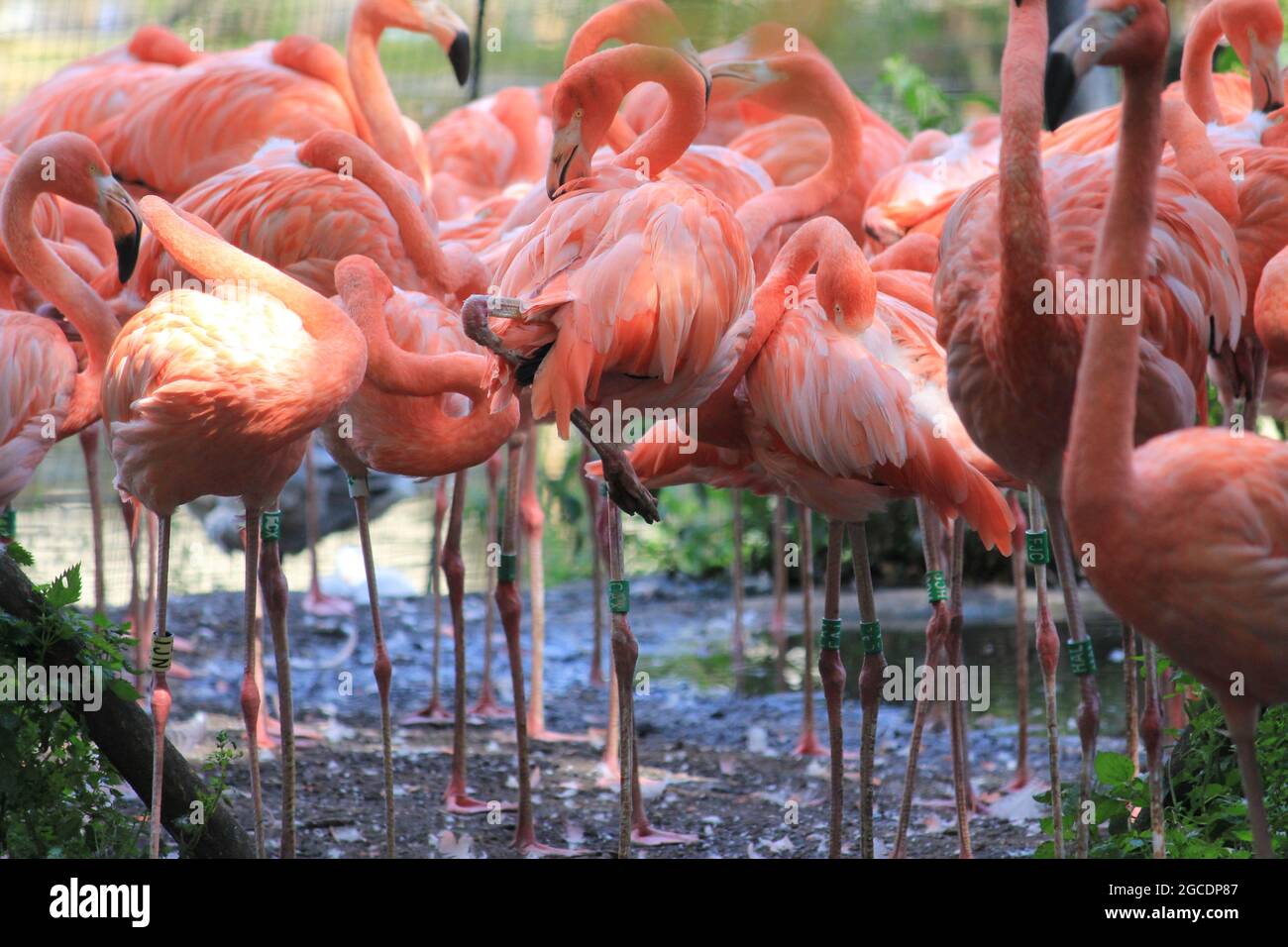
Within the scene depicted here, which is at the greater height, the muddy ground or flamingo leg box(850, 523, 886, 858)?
flamingo leg box(850, 523, 886, 858)

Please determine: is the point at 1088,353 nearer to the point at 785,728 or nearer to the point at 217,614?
the point at 785,728

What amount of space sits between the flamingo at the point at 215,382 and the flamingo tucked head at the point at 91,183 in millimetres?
200

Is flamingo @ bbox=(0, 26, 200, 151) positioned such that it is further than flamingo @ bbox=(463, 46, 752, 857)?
Yes

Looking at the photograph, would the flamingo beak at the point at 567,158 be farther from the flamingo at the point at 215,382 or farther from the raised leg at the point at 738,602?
the raised leg at the point at 738,602

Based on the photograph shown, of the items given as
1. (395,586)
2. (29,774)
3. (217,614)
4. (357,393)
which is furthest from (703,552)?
(29,774)

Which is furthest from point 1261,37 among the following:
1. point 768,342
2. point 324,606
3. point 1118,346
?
point 324,606

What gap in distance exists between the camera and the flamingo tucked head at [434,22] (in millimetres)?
5199

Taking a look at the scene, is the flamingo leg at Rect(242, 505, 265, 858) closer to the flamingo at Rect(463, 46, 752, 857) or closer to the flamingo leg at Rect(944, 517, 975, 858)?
the flamingo at Rect(463, 46, 752, 857)

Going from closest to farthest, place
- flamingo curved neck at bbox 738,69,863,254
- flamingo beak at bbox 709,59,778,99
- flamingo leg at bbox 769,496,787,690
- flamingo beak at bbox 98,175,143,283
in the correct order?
flamingo beak at bbox 98,175,143,283 < flamingo curved neck at bbox 738,69,863,254 < flamingo beak at bbox 709,59,778,99 < flamingo leg at bbox 769,496,787,690

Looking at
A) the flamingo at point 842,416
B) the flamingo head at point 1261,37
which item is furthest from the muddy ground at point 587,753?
the flamingo head at point 1261,37

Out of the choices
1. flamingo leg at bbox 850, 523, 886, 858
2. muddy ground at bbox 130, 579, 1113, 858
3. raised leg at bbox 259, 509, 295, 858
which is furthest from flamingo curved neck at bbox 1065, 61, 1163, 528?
raised leg at bbox 259, 509, 295, 858

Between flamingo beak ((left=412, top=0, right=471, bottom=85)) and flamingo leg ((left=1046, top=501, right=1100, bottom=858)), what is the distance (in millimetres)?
2793

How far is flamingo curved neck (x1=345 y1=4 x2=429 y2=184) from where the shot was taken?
17.7 ft

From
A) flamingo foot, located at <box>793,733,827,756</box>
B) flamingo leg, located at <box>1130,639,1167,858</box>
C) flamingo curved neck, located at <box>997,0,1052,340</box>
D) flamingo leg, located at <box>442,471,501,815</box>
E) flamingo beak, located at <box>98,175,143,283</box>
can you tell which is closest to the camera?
flamingo curved neck, located at <box>997,0,1052,340</box>
